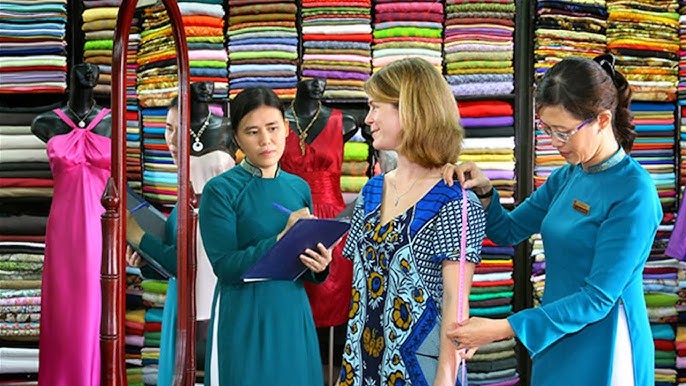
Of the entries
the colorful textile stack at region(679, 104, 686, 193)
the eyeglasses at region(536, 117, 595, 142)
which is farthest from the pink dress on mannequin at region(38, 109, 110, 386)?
the colorful textile stack at region(679, 104, 686, 193)

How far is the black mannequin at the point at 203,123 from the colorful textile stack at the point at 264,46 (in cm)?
167

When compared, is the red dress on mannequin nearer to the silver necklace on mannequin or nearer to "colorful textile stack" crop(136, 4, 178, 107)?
the silver necklace on mannequin

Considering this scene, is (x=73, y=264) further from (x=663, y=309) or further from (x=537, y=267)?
(x=663, y=309)

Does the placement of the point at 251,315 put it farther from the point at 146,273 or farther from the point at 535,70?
the point at 535,70

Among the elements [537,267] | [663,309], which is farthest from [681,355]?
[537,267]

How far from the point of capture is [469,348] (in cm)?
199

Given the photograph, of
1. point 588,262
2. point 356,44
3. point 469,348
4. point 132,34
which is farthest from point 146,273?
point 356,44

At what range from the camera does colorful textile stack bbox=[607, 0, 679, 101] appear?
14.3ft

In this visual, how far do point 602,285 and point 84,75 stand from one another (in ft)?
4.51

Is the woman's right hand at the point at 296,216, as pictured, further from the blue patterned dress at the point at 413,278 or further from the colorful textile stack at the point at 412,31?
the colorful textile stack at the point at 412,31

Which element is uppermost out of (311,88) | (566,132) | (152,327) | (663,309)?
(311,88)

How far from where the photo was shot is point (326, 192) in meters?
3.71

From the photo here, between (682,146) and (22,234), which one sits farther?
(682,146)

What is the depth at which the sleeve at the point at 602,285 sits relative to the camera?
200 cm
